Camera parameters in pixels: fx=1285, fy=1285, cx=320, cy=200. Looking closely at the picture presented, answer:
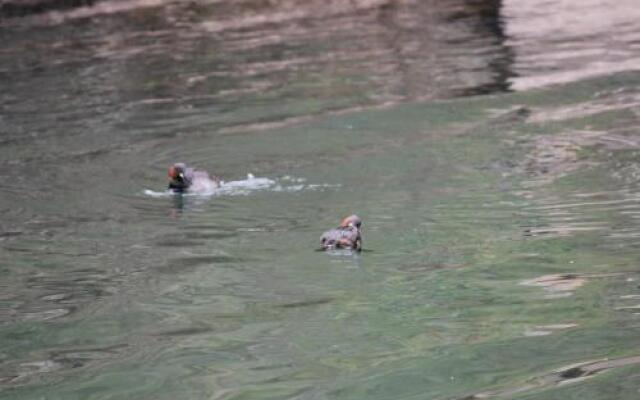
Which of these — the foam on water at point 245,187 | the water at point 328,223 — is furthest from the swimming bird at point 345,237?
the foam on water at point 245,187

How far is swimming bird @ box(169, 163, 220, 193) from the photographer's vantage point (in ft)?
34.9

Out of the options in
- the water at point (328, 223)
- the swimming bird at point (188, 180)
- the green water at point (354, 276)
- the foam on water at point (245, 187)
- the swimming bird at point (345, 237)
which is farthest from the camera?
the foam on water at point (245, 187)

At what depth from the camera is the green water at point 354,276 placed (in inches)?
247

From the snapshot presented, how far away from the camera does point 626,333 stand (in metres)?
6.48

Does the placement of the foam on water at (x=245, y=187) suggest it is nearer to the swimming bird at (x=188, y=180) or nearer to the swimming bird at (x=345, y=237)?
the swimming bird at (x=188, y=180)

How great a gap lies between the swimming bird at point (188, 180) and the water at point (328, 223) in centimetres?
11

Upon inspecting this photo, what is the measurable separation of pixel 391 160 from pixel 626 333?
17.7 ft

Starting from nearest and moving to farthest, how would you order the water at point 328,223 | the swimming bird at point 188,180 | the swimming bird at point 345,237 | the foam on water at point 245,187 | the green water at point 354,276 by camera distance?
the green water at point 354,276
the water at point 328,223
the swimming bird at point 345,237
the swimming bird at point 188,180
the foam on water at point 245,187

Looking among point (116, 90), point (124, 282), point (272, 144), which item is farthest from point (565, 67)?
point (124, 282)

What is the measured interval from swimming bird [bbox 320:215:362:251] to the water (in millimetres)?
93

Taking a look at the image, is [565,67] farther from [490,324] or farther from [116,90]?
[490,324]

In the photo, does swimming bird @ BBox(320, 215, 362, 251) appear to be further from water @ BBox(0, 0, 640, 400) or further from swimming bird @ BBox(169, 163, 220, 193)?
swimming bird @ BBox(169, 163, 220, 193)

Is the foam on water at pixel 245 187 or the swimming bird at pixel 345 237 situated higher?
the swimming bird at pixel 345 237

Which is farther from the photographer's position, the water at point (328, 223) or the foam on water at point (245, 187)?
the foam on water at point (245, 187)
